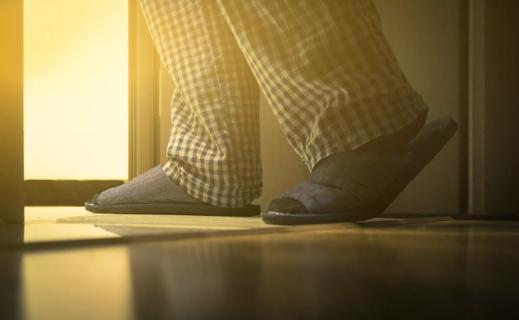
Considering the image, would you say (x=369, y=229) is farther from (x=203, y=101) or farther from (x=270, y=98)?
(x=203, y=101)

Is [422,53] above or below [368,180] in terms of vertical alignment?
above

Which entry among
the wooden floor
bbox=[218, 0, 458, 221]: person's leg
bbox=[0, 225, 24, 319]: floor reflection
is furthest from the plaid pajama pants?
bbox=[0, 225, 24, 319]: floor reflection

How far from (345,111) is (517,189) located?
1.82ft

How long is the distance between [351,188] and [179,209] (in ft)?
1.38

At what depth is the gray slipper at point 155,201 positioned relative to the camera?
121 cm

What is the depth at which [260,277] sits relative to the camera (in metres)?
0.37

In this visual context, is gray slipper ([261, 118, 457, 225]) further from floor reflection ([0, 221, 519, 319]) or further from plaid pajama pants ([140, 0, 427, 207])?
floor reflection ([0, 221, 519, 319])

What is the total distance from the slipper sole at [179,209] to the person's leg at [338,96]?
268 millimetres

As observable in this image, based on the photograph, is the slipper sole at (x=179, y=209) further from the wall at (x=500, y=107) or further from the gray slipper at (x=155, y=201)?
the wall at (x=500, y=107)

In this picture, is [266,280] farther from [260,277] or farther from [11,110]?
[11,110]

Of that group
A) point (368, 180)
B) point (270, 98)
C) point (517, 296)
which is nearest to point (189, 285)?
point (517, 296)

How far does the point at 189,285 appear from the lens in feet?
1.11

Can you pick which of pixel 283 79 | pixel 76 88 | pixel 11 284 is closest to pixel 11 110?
pixel 283 79

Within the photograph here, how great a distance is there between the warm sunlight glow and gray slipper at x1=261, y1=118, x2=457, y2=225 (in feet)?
5.52
